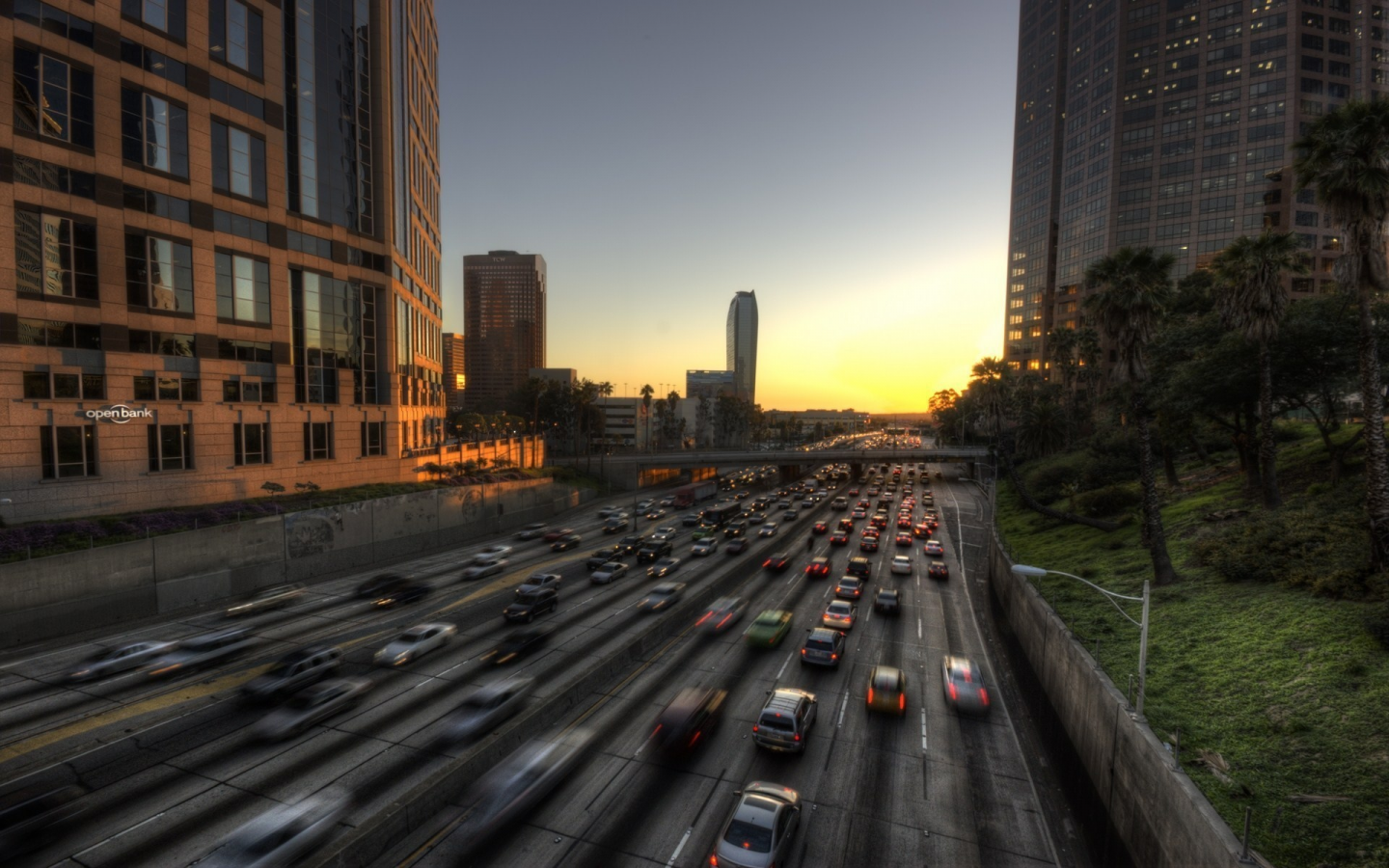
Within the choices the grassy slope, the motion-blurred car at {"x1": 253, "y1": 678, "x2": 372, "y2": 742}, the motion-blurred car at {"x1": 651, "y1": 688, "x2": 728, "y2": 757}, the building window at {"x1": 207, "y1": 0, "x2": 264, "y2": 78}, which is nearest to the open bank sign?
the building window at {"x1": 207, "y1": 0, "x2": 264, "y2": 78}

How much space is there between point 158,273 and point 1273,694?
64861mm

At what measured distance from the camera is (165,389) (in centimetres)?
4341

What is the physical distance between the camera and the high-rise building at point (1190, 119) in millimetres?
104312

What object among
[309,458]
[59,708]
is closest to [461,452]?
[309,458]

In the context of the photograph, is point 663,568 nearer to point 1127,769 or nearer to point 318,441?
point 1127,769

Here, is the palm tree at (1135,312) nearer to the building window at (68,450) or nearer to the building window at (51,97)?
the building window at (68,450)

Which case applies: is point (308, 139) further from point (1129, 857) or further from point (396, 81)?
point (1129, 857)

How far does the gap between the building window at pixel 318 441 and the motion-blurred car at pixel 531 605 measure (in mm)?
→ 30162

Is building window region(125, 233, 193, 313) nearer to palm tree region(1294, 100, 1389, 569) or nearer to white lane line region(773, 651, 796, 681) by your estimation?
white lane line region(773, 651, 796, 681)

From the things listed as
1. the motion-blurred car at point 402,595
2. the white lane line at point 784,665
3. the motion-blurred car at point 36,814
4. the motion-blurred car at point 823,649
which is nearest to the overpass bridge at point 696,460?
the motion-blurred car at point 402,595

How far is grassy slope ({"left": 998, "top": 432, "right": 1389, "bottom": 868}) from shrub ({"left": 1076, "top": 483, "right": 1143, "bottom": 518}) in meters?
16.1

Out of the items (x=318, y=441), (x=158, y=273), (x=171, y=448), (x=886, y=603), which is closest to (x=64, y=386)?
(x=171, y=448)

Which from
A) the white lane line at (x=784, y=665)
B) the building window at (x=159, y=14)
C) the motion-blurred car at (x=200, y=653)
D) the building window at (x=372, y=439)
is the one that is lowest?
the white lane line at (x=784, y=665)

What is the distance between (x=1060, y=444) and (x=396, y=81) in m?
97.4
